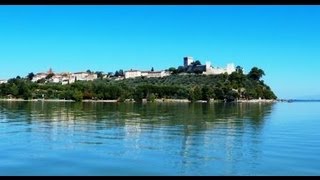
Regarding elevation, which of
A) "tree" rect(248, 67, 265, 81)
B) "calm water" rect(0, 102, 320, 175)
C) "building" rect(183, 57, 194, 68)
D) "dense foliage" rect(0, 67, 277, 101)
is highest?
"building" rect(183, 57, 194, 68)

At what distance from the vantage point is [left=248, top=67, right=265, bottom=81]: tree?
5655 inches

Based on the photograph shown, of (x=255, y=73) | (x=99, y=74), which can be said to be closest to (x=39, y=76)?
(x=99, y=74)

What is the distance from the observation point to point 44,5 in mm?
2625

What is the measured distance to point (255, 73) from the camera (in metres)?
144

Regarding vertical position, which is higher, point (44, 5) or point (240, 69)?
point (240, 69)

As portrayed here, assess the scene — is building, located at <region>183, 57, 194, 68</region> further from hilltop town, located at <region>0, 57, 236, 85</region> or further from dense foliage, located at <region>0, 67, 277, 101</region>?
dense foliage, located at <region>0, 67, 277, 101</region>

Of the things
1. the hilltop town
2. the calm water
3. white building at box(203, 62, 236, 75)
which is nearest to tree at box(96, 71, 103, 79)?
the hilltop town

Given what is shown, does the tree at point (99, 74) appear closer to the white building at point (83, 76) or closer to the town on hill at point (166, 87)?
the white building at point (83, 76)

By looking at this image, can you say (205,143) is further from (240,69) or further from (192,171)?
(240,69)

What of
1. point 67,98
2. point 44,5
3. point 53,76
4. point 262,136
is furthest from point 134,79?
point 44,5

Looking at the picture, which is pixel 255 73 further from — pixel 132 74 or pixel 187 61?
pixel 132 74

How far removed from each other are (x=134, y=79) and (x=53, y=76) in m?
35.3

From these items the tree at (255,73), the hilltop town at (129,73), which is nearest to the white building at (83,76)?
the hilltop town at (129,73)

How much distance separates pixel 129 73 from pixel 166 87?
53.4m
